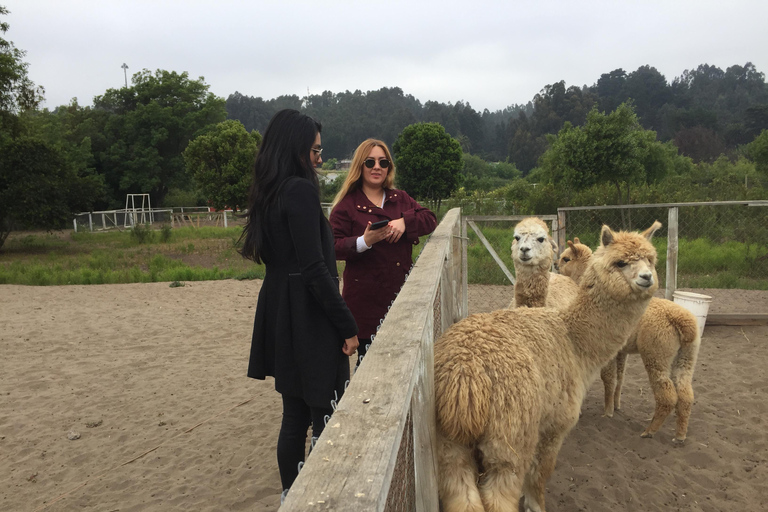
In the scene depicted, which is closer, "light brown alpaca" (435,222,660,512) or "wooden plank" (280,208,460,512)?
"wooden plank" (280,208,460,512)

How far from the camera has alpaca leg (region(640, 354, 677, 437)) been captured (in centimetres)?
442

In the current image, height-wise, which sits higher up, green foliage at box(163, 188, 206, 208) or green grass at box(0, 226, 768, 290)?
green foliage at box(163, 188, 206, 208)

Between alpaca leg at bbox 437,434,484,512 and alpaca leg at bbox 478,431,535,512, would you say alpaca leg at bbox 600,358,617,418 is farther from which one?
alpaca leg at bbox 437,434,484,512

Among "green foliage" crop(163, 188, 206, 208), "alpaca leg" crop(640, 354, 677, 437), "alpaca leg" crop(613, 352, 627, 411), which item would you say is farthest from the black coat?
"green foliage" crop(163, 188, 206, 208)

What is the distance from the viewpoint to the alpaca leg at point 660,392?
4418mm

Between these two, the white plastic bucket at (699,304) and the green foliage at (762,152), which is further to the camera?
the green foliage at (762,152)

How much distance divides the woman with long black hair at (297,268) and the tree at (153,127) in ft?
147

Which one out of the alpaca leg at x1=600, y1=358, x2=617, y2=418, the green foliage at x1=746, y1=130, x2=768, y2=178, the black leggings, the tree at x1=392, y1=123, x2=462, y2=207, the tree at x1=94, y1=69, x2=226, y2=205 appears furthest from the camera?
the tree at x1=94, y1=69, x2=226, y2=205

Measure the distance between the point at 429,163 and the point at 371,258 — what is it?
27485 millimetres

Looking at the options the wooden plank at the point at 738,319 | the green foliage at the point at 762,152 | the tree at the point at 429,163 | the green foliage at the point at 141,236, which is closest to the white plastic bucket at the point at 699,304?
the wooden plank at the point at 738,319

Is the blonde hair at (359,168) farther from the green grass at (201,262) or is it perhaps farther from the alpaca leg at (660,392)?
the green grass at (201,262)

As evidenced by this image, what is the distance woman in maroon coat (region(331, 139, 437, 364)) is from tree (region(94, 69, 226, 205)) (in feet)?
145

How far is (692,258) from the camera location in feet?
35.2

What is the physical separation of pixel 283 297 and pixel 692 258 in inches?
423
